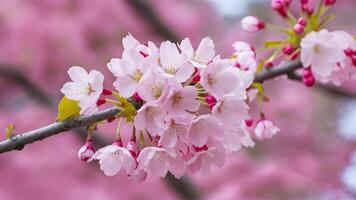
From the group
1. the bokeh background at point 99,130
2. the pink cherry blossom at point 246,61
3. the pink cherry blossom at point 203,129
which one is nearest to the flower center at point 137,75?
the pink cherry blossom at point 203,129

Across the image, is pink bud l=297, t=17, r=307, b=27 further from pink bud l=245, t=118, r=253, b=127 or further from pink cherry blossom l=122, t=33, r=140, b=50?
pink cherry blossom l=122, t=33, r=140, b=50

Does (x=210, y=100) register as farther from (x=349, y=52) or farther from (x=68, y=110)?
(x=349, y=52)

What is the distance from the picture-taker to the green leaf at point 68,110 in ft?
3.14

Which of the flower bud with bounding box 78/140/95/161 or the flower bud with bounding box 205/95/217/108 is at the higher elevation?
the flower bud with bounding box 205/95/217/108

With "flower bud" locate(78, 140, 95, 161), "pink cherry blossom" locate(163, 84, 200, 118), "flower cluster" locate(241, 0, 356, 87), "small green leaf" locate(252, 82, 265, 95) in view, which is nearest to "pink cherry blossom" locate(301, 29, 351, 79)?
"flower cluster" locate(241, 0, 356, 87)

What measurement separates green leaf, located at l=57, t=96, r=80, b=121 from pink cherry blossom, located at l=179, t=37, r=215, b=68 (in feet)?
0.66

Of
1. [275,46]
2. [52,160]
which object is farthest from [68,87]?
[52,160]

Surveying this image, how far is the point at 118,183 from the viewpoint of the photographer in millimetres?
4344

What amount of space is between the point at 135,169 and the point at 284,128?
4645mm

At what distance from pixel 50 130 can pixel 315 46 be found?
51 cm

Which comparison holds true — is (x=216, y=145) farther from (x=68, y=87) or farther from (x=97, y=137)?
(x=97, y=137)

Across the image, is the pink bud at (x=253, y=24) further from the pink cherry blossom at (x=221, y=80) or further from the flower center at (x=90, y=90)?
the flower center at (x=90, y=90)

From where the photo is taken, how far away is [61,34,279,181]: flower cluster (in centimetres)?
88

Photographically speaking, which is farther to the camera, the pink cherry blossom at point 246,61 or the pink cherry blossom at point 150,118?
the pink cherry blossom at point 246,61
